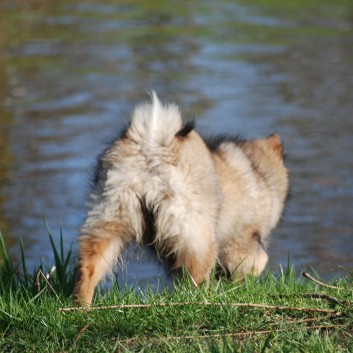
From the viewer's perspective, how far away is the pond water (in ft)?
36.0

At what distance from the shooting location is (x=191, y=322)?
5125mm

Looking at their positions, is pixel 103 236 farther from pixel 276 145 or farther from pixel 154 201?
pixel 276 145

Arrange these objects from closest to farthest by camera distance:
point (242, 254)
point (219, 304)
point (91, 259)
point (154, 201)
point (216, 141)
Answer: point (219, 304) → point (154, 201) → point (91, 259) → point (242, 254) → point (216, 141)

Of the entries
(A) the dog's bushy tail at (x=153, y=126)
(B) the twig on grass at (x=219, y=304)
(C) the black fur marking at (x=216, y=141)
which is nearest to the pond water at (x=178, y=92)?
(A) the dog's bushy tail at (x=153, y=126)

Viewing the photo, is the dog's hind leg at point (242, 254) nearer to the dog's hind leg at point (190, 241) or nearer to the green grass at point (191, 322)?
the dog's hind leg at point (190, 241)

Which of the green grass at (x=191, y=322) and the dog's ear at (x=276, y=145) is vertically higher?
the green grass at (x=191, y=322)

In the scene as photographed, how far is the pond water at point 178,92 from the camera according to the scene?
36.0 feet

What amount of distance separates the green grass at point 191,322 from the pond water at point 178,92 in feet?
3.26

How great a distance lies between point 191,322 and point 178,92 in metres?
11.2

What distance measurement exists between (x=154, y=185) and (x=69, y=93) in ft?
35.5

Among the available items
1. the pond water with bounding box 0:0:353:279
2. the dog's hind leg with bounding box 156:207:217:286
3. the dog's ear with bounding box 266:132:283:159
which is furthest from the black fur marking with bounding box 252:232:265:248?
the dog's hind leg with bounding box 156:207:217:286

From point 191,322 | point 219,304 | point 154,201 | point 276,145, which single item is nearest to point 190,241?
point 154,201

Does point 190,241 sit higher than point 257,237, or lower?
higher

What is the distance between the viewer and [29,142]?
1380cm
